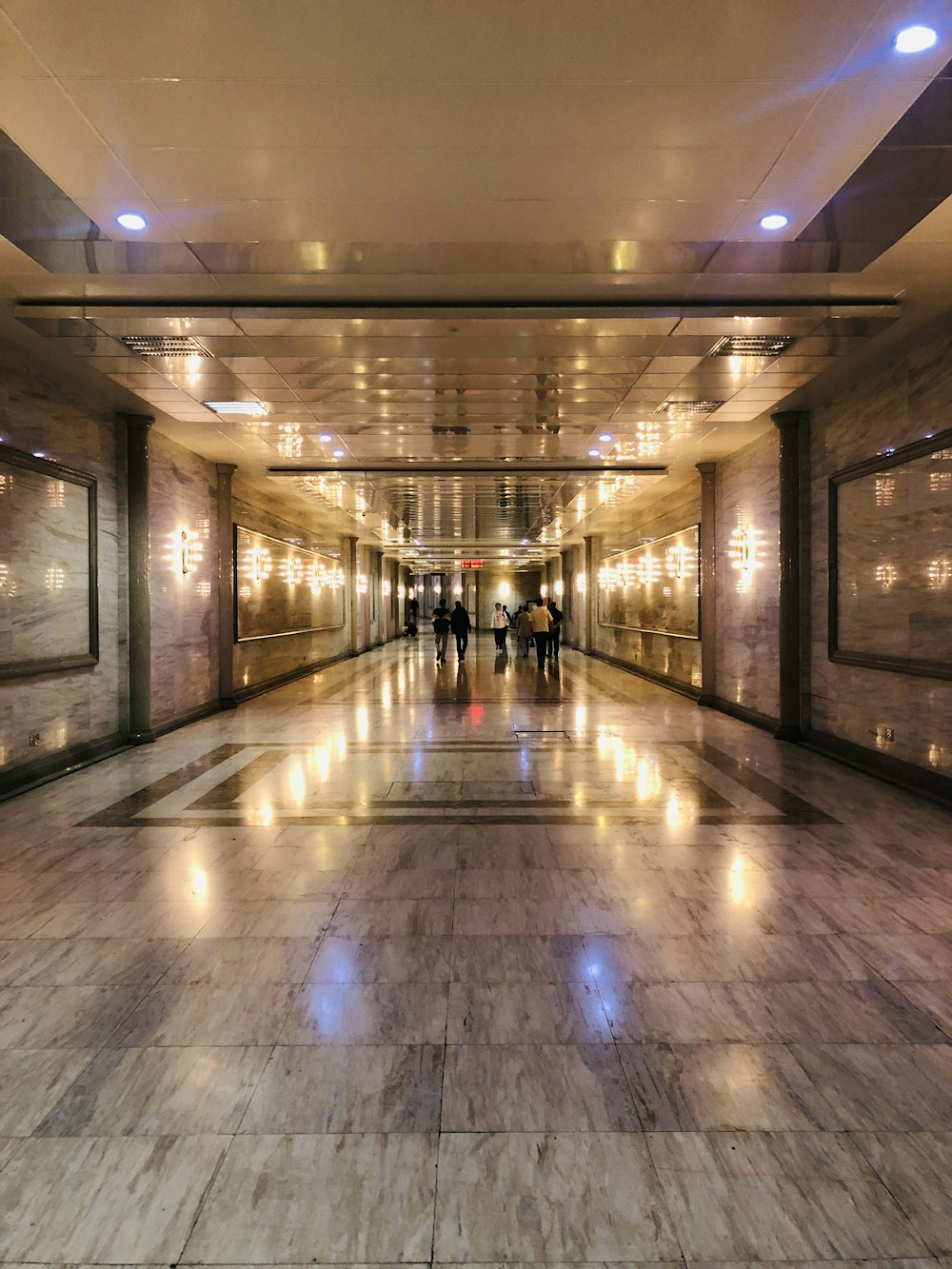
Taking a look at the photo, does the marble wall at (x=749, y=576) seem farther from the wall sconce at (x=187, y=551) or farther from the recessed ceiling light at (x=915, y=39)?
the wall sconce at (x=187, y=551)

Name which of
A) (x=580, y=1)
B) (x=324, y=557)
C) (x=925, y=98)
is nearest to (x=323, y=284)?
(x=580, y=1)

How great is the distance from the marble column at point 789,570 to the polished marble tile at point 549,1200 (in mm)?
6714

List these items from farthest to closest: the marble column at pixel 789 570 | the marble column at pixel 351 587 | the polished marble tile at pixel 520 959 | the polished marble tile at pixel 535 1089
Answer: the marble column at pixel 351 587 < the marble column at pixel 789 570 < the polished marble tile at pixel 520 959 < the polished marble tile at pixel 535 1089

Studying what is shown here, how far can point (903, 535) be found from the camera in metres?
5.96

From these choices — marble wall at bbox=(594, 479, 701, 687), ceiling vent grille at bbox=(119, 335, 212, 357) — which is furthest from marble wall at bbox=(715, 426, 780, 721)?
ceiling vent grille at bbox=(119, 335, 212, 357)

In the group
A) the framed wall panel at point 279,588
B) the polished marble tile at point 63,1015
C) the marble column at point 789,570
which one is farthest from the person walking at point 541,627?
the polished marble tile at point 63,1015

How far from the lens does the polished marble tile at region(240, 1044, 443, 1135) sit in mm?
2086

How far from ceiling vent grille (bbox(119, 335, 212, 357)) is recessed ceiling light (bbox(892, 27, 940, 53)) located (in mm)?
4725

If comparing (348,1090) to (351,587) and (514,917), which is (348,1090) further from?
(351,587)

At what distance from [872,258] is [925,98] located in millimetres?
1300

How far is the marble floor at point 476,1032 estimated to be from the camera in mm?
1765

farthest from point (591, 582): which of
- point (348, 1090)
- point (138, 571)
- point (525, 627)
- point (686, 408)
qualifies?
point (348, 1090)

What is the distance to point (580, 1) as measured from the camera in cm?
256

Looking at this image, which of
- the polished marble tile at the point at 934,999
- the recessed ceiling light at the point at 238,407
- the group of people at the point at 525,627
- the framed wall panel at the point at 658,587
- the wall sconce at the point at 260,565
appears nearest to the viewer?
the polished marble tile at the point at 934,999
